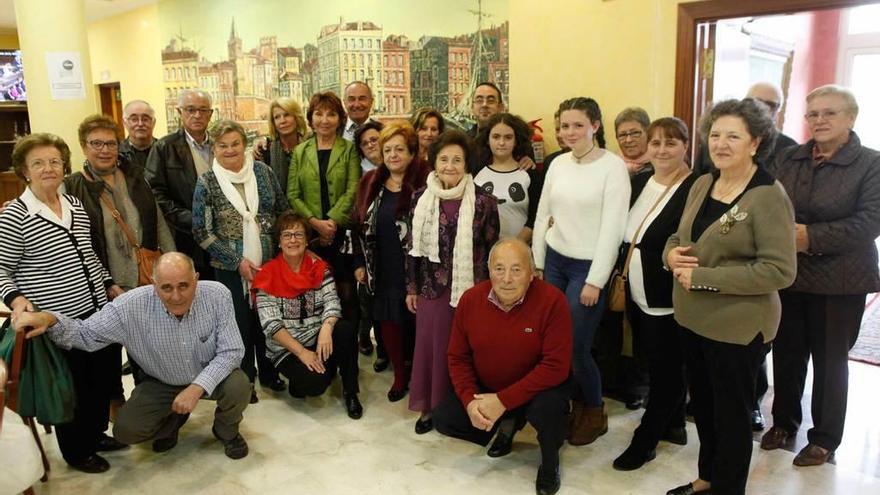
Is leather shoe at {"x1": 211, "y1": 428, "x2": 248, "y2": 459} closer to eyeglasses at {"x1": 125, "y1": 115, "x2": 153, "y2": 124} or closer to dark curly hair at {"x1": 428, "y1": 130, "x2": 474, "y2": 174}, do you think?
dark curly hair at {"x1": 428, "y1": 130, "x2": 474, "y2": 174}

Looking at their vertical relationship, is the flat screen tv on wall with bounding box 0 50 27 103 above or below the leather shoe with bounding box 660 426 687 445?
above

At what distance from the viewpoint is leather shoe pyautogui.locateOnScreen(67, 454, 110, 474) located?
8.75ft

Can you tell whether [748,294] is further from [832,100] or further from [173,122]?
[173,122]

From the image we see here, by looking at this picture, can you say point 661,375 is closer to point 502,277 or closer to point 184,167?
point 502,277

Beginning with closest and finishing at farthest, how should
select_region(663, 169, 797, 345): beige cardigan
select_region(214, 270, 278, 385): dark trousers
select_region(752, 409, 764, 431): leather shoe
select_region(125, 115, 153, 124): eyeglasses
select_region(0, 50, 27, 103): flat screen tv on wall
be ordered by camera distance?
select_region(663, 169, 797, 345): beige cardigan < select_region(752, 409, 764, 431): leather shoe < select_region(214, 270, 278, 385): dark trousers < select_region(125, 115, 153, 124): eyeglasses < select_region(0, 50, 27, 103): flat screen tv on wall

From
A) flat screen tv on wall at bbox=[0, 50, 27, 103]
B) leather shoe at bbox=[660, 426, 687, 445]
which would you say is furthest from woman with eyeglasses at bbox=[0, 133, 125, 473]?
flat screen tv on wall at bbox=[0, 50, 27, 103]

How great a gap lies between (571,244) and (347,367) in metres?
1.32

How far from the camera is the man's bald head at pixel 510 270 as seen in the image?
7.76 feet

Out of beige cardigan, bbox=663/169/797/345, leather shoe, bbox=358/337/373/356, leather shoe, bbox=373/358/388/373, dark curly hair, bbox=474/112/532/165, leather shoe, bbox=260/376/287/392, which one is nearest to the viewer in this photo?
beige cardigan, bbox=663/169/797/345

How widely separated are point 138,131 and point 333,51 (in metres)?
2.33

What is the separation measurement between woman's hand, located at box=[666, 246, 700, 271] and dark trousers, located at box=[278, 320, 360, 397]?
170 cm

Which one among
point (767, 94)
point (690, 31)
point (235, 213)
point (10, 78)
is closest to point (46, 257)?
point (235, 213)

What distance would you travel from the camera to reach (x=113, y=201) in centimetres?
292

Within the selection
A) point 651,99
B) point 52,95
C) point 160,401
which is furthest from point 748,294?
point 52,95
